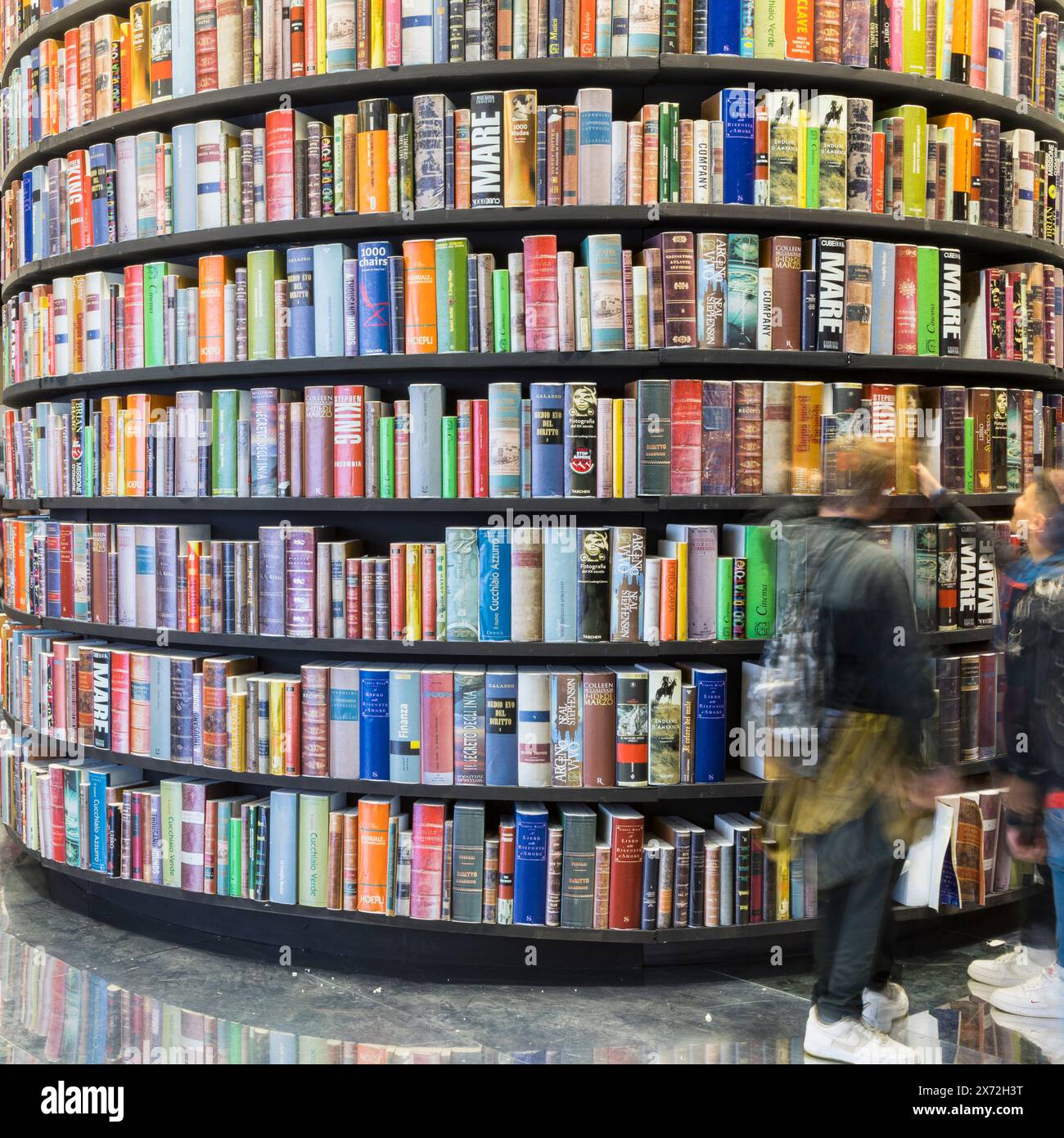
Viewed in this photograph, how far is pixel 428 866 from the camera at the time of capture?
9.56ft

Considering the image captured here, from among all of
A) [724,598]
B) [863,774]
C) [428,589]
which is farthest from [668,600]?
[863,774]

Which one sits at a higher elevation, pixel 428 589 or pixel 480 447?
pixel 480 447

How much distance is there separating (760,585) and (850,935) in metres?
1.02

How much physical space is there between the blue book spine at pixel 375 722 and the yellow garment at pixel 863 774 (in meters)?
1.30

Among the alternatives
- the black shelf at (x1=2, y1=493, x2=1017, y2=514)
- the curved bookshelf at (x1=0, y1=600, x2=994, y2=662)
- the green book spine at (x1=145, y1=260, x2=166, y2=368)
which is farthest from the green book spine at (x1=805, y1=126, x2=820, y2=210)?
the green book spine at (x1=145, y1=260, x2=166, y2=368)

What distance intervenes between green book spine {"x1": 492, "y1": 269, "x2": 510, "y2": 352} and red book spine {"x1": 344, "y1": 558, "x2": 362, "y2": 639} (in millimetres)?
785

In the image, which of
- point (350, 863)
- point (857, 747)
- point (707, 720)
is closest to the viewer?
point (857, 747)

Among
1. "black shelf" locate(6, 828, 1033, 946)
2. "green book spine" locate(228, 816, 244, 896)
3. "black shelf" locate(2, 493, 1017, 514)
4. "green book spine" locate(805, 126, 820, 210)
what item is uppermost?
"green book spine" locate(805, 126, 820, 210)

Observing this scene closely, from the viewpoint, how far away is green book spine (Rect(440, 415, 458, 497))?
292 centimetres

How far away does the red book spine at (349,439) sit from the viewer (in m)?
2.98

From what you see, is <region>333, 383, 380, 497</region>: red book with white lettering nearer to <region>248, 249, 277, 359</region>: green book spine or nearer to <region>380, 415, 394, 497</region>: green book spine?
<region>380, 415, 394, 497</region>: green book spine

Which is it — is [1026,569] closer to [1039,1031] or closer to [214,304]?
[1039,1031]

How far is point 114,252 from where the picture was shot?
10.8ft

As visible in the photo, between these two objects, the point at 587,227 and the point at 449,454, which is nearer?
the point at 449,454
